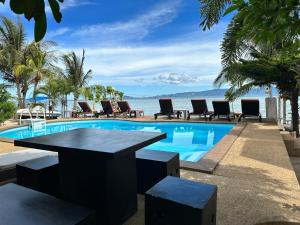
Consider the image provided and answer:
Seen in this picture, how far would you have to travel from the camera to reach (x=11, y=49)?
1645cm

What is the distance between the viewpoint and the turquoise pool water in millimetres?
8328

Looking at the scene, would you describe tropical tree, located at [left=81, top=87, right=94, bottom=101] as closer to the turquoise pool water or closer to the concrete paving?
the turquoise pool water

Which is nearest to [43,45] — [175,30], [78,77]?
[78,77]

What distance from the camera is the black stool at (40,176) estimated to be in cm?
304

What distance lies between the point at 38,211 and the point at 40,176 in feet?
4.07

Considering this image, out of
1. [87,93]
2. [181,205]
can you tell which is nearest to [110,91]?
[87,93]

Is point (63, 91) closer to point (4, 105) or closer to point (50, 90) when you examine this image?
point (50, 90)

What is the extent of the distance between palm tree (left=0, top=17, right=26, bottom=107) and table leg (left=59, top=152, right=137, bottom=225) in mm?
14954

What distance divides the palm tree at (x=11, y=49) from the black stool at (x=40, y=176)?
1415 cm

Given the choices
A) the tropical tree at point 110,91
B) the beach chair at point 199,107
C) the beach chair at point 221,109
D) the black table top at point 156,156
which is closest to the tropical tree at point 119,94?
the tropical tree at point 110,91

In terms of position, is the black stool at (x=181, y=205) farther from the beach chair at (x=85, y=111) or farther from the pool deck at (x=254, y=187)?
the beach chair at (x=85, y=111)

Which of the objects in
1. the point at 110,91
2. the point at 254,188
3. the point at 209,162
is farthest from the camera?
the point at 110,91

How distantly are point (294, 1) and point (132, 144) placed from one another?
5.81 ft

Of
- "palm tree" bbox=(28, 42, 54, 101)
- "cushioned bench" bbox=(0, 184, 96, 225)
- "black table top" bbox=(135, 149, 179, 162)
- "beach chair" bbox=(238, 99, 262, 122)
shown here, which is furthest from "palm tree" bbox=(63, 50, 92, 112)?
"cushioned bench" bbox=(0, 184, 96, 225)
